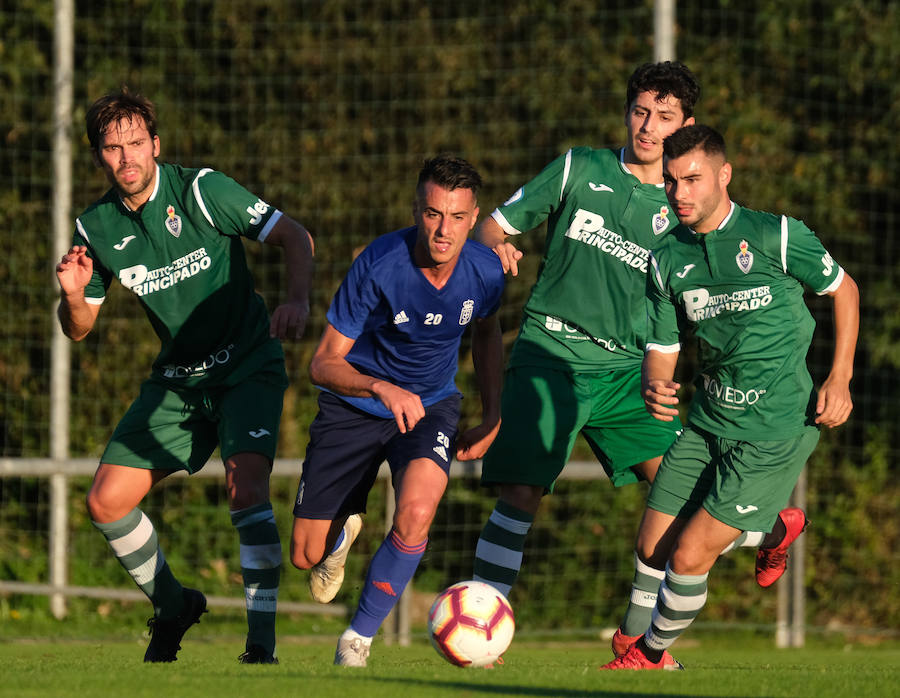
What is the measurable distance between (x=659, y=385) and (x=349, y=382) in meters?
1.16

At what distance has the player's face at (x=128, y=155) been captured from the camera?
19.2 ft

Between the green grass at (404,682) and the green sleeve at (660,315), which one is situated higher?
the green sleeve at (660,315)

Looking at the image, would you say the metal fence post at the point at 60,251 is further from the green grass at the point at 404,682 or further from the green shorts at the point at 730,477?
the green shorts at the point at 730,477

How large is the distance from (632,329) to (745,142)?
445 cm

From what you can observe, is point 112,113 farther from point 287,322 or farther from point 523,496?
point 523,496

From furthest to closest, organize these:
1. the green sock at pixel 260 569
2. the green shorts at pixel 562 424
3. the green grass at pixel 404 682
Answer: the green shorts at pixel 562 424, the green sock at pixel 260 569, the green grass at pixel 404 682

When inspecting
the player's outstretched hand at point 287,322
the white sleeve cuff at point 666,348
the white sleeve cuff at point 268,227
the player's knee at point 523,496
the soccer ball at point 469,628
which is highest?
the white sleeve cuff at point 268,227

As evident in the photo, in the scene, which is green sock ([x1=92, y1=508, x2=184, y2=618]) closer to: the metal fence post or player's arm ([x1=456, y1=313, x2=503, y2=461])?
player's arm ([x1=456, y1=313, x2=503, y2=461])

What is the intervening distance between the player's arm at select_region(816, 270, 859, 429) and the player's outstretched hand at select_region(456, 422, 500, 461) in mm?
1300

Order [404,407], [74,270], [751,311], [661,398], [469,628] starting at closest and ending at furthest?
[404,407] → [469,628] → [661,398] → [751,311] → [74,270]

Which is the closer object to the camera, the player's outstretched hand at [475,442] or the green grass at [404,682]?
the green grass at [404,682]

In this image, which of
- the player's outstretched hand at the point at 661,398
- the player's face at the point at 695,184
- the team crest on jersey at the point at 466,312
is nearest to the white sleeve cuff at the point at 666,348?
the player's outstretched hand at the point at 661,398

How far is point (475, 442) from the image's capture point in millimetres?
5957

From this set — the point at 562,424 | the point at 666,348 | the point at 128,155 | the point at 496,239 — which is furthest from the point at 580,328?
the point at 128,155
